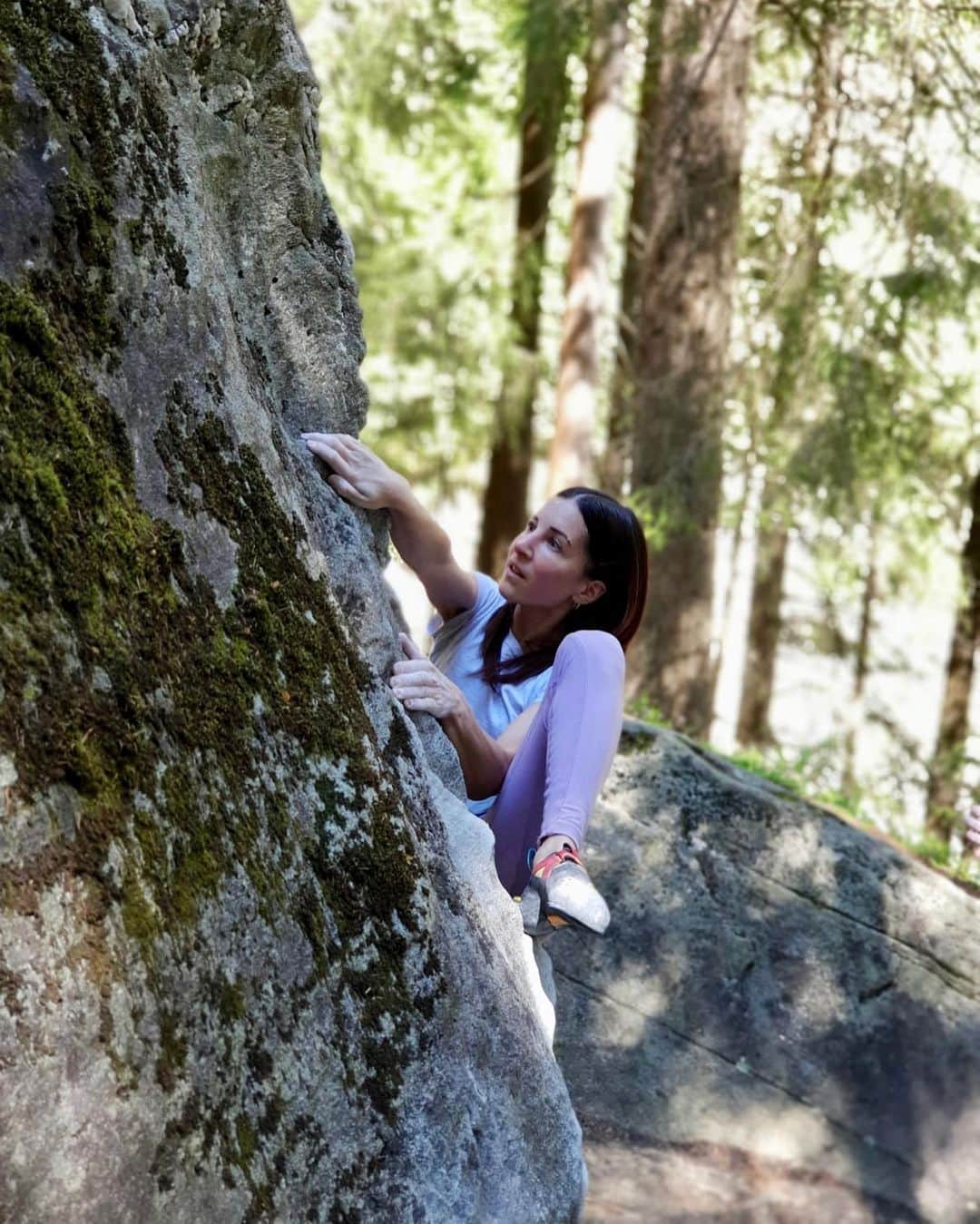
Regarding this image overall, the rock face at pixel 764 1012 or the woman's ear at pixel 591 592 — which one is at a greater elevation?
the woman's ear at pixel 591 592

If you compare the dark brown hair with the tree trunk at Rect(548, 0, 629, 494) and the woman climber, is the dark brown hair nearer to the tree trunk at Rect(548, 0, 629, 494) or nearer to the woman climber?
the woman climber

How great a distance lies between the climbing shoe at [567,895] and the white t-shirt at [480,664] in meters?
0.64

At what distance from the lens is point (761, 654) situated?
50.5 feet

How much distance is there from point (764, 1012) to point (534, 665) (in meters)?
2.13

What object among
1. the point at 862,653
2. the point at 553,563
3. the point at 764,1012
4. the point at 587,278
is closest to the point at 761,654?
the point at 862,653

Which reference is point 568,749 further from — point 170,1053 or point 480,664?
point 170,1053

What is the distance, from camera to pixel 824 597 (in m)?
16.5

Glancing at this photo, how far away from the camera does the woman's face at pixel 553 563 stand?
4457mm

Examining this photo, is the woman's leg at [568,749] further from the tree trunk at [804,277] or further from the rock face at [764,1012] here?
the tree trunk at [804,277]

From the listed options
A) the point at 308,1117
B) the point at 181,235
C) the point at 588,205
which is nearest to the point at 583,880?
the point at 308,1117

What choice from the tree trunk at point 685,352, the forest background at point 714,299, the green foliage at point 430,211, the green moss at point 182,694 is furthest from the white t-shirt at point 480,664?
the green foliage at point 430,211

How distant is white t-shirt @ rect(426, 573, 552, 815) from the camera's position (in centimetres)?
450

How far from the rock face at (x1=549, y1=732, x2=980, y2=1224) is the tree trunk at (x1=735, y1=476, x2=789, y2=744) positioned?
870 cm

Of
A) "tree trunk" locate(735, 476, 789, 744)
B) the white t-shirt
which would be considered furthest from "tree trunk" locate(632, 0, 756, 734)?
"tree trunk" locate(735, 476, 789, 744)
